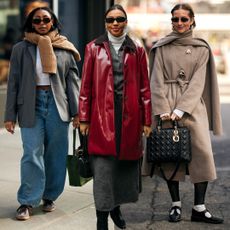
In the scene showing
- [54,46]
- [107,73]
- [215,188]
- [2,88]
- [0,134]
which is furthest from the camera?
[2,88]

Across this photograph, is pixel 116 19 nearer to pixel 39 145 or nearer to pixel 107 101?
pixel 107 101

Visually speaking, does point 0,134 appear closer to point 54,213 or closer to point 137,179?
point 54,213

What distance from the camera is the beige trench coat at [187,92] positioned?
5125mm

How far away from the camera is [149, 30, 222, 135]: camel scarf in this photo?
17.0 feet

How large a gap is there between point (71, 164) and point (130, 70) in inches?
37.5

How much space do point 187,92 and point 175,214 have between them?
1080mm

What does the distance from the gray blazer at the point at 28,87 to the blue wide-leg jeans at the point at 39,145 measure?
76mm

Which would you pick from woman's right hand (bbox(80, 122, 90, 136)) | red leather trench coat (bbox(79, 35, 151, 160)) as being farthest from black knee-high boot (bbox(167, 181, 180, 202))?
woman's right hand (bbox(80, 122, 90, 136))

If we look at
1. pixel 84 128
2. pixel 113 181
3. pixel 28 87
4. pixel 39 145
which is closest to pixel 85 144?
pixel 84 128

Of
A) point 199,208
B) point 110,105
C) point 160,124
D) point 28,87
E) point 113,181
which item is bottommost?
point 199,208

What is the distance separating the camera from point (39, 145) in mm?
5160

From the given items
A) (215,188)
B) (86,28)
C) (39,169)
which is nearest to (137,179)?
(39,169)

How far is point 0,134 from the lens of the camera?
9680 millimetres

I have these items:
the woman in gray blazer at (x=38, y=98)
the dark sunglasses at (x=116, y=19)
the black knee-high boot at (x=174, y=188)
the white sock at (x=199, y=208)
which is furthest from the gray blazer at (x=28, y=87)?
the white sock at (x=199, y=208)
